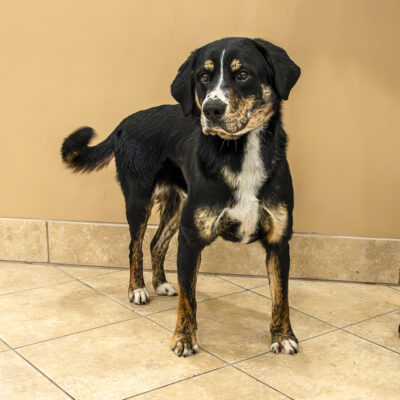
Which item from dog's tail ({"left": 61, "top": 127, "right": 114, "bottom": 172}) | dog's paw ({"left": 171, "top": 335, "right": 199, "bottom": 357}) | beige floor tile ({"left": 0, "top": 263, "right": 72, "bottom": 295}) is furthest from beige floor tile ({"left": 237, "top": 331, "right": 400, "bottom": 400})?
beige floor tile ({"left": 0, "top": 263, "right": 72, "bottom": 295})

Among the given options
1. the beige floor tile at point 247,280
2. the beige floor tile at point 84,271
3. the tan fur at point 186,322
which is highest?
the tan fur at point 186,322

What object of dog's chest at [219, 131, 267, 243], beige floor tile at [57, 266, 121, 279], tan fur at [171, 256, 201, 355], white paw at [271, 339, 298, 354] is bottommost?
beige floor tile at [57, 266, 121, 279]

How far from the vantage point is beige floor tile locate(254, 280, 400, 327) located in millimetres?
2793

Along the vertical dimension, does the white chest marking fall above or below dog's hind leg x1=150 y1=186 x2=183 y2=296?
above

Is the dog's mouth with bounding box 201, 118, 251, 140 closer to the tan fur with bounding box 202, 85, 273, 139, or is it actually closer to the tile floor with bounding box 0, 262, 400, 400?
the tan fur with bounding box 202, 85, 273, 139

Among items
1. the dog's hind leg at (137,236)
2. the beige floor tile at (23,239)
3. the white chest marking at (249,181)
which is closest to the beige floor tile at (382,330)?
the white chest marking at (249,181)

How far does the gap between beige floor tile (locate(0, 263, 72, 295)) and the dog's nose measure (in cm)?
163

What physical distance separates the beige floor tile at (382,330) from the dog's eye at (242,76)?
1271mm

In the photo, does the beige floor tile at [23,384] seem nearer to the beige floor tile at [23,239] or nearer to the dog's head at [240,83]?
the dog's head at [240,83]

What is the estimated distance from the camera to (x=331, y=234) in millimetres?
3229

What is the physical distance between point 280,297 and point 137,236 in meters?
0.85

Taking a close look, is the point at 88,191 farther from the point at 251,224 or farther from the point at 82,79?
the point at 251,224

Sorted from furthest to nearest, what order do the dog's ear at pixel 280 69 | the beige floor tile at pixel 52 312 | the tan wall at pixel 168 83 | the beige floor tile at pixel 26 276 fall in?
the beige floor tile at pixel 26 276
the tan wall at pixel 168 83
the beige floor tile at pixel 52 312
the dog's ear at pixel 280 69

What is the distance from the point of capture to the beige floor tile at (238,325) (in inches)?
95.7
